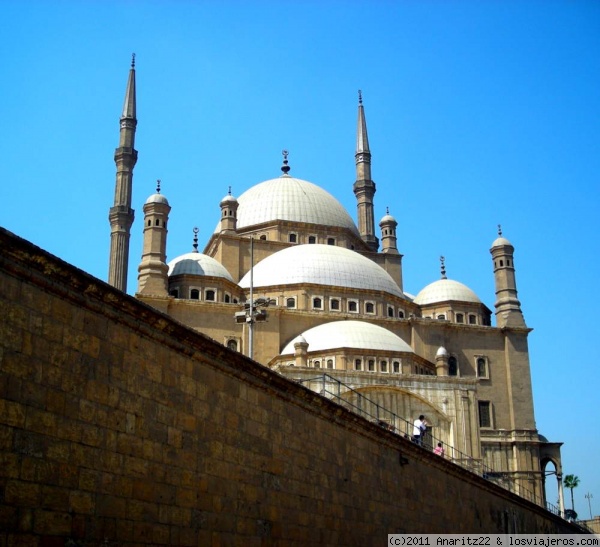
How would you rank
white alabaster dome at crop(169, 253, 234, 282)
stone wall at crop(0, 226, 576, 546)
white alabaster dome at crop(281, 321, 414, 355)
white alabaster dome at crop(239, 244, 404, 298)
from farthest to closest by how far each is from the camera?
1. white alabaster dome at crop(239, 244, 404, 298)
2. white alabaster dome at crop(169, 253, 234, 282)
3. white alabaster dome at crop(281, 321, 414, 355)
4. stone wall at crop(0, 226, 576, 546)

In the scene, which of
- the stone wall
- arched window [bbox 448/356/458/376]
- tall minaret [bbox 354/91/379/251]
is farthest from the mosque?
the stone wall

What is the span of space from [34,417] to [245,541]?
3.02 metres

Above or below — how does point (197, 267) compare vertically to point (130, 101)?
below

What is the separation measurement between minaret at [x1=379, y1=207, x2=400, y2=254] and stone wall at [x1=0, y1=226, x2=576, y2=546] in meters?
30.6

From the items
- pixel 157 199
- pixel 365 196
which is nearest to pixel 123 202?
pixel 157 199

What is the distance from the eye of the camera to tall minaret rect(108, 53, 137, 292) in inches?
1255

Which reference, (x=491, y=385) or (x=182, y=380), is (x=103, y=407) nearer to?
(x=182, y=380)

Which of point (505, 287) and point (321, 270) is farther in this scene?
point (505, 287)

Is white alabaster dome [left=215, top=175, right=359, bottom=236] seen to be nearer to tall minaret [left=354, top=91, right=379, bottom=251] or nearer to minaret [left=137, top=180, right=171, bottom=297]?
tall minaret [left=354, top=91, right=379, bottom=251]

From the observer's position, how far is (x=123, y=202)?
33.1m

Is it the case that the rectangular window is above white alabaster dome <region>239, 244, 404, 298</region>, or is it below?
below

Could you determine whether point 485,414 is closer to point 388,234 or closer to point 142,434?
point 388,234

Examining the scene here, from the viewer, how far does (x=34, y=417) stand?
18.2 feet

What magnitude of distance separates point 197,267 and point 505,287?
1323cm
